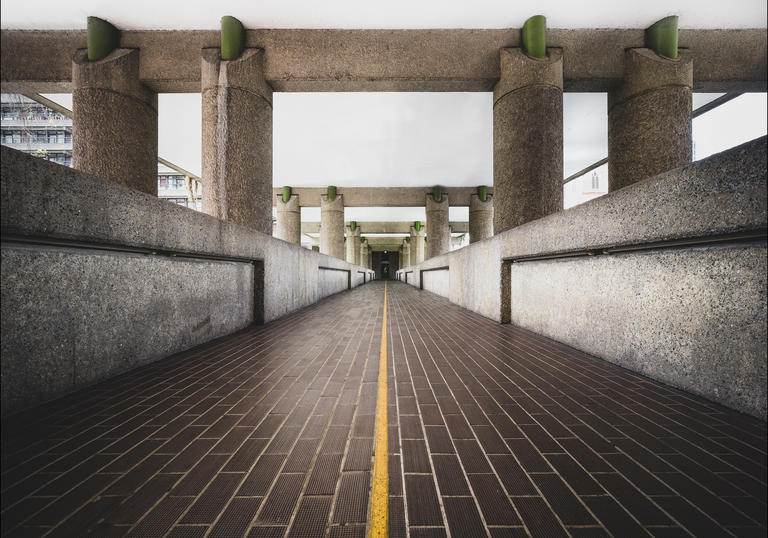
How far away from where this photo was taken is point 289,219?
23.8 metres

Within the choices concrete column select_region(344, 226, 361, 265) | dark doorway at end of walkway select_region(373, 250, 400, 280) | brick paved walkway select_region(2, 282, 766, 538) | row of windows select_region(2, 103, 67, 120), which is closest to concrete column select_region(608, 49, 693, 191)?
brick paved walkway select_region(2, 282, 766, 538)

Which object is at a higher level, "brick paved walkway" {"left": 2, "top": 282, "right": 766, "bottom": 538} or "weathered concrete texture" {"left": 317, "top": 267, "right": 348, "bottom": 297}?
"weathered concrete texture" {"left": 317, "top": 267, "right": 348, "bottom": 297}

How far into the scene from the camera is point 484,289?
7.87 m

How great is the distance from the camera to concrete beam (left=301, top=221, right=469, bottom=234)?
3625 cm

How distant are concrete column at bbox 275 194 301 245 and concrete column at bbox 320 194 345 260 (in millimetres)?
1919

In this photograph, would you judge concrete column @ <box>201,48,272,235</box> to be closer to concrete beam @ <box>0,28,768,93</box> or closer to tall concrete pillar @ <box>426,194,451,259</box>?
concrete beam @ <box>0,28,768,93</box>

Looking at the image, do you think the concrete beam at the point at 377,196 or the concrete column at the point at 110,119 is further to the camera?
the concrete beam at the point at 377,196

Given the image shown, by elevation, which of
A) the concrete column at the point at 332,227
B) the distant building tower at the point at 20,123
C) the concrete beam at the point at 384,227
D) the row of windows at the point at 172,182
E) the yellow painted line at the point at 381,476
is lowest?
the yellow painted line at the point at 381,476

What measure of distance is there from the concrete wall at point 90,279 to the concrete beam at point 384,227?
32.2 m

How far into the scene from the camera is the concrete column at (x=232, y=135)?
820 cm

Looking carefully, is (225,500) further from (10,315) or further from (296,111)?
(296,111)

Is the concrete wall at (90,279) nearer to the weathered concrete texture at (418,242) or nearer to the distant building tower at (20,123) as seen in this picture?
the distant building tower at (20,123)

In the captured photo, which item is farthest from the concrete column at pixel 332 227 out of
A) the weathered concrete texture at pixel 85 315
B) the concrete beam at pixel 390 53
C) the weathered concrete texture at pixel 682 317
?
the weathered concrete texture at pixel 682 317

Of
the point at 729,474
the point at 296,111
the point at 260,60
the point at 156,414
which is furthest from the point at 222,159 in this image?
the point at 729,474
